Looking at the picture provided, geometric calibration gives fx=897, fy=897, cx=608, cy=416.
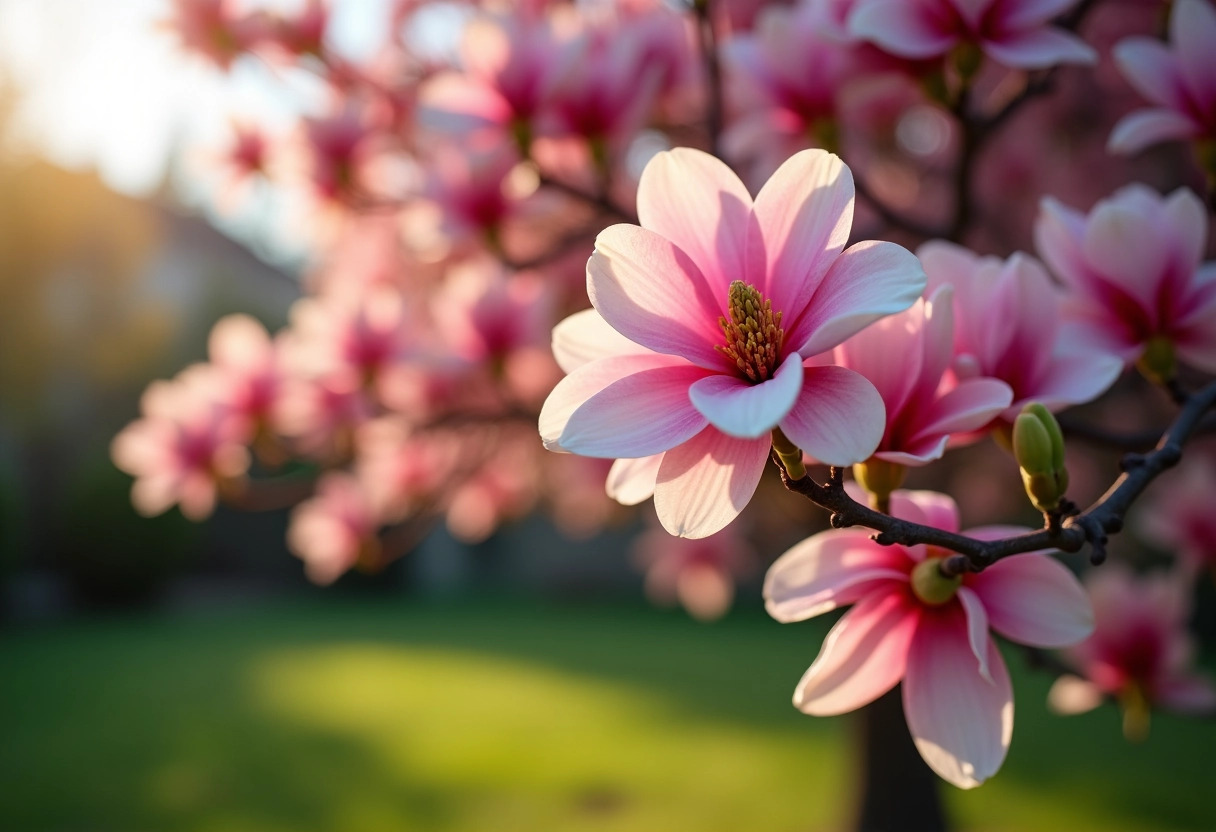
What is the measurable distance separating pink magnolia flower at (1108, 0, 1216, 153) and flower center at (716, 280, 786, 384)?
20.0 inches

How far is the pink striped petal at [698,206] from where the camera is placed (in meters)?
A: 0.50

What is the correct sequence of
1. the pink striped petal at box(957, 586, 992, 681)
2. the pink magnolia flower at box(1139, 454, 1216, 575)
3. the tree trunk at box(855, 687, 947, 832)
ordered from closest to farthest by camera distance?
the pink striped petal at box(957, 586, 992, 681)
the pink magnolia flower at box(1139, 454, 1216, 575)
the tree trunk at box(855, 687, 947, 832)

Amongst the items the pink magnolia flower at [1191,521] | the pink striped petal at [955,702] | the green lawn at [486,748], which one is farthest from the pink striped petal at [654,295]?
the green lawn at [486,748]

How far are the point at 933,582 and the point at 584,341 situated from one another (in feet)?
0.81

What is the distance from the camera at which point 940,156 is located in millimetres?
2455

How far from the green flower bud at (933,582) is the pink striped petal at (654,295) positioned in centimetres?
18

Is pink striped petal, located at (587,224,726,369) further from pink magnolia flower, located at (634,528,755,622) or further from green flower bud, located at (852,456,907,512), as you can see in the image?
pink magnolia flower, located at (634,528,755,622)

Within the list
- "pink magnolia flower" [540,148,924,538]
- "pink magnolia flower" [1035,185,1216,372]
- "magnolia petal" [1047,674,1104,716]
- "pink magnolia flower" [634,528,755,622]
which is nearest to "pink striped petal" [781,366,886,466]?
"pink magnolia flower" [540,148,924,538]

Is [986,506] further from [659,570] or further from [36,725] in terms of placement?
[36,725]

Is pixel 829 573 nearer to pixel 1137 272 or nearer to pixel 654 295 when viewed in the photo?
pixel 654 295

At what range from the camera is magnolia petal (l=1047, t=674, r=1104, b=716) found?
0.93m

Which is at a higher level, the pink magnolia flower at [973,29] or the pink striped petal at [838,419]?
the pink magnolia flower at [973,29]

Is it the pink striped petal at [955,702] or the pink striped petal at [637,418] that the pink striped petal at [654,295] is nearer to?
the pink striped petal at [637,418]

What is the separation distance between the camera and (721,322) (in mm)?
480
